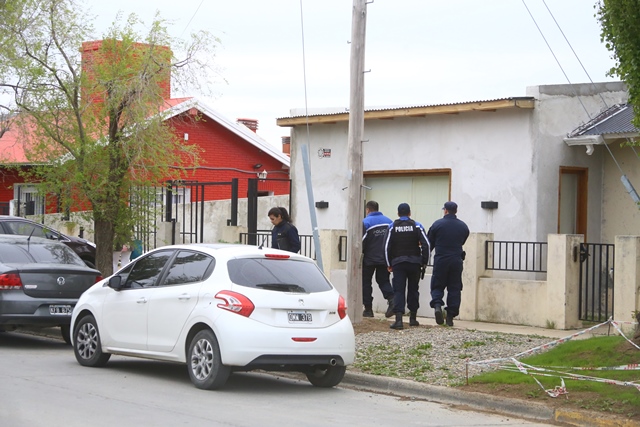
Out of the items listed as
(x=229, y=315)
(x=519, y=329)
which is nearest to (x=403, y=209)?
(x=519, y=329)

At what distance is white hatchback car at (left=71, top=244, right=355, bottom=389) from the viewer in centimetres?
1015

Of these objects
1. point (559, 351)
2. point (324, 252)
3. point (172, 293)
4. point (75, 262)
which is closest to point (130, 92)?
point (75, 262)

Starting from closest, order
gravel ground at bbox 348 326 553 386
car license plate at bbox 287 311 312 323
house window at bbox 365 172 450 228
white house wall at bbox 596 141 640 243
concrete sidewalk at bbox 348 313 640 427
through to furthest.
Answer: concrete sidewalk at bbox 348 313 640 427 < car license plate at bbox 287 311 312 323 < gravel ground at bbox 348 326 553 386 < white house wall at bbox 596 141 640 243 < house window at bbox 365 172 450 228

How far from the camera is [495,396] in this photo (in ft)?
32.8

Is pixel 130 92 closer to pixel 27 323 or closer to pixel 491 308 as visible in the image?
pixel 27 323

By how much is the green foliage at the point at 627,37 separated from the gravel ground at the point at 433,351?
3.48m

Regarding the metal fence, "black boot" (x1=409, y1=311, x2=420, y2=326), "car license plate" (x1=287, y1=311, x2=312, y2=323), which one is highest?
the metal fence

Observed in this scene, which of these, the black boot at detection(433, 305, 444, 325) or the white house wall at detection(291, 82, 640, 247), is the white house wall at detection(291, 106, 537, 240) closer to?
the white house wall at detection(291, 82, 640, 247)

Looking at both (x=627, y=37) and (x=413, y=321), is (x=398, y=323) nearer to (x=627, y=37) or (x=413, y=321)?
(x=413, y=321)

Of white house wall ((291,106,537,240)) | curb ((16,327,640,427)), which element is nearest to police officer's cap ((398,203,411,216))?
white house wall ((291,106,537,240))

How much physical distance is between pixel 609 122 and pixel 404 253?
554 centimetres

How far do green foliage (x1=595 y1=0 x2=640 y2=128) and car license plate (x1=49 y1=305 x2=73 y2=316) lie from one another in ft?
27.1

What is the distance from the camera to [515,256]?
17.8 metres

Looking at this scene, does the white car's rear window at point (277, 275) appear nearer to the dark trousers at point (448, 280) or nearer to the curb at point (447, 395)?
the curb at point (447, 395)
